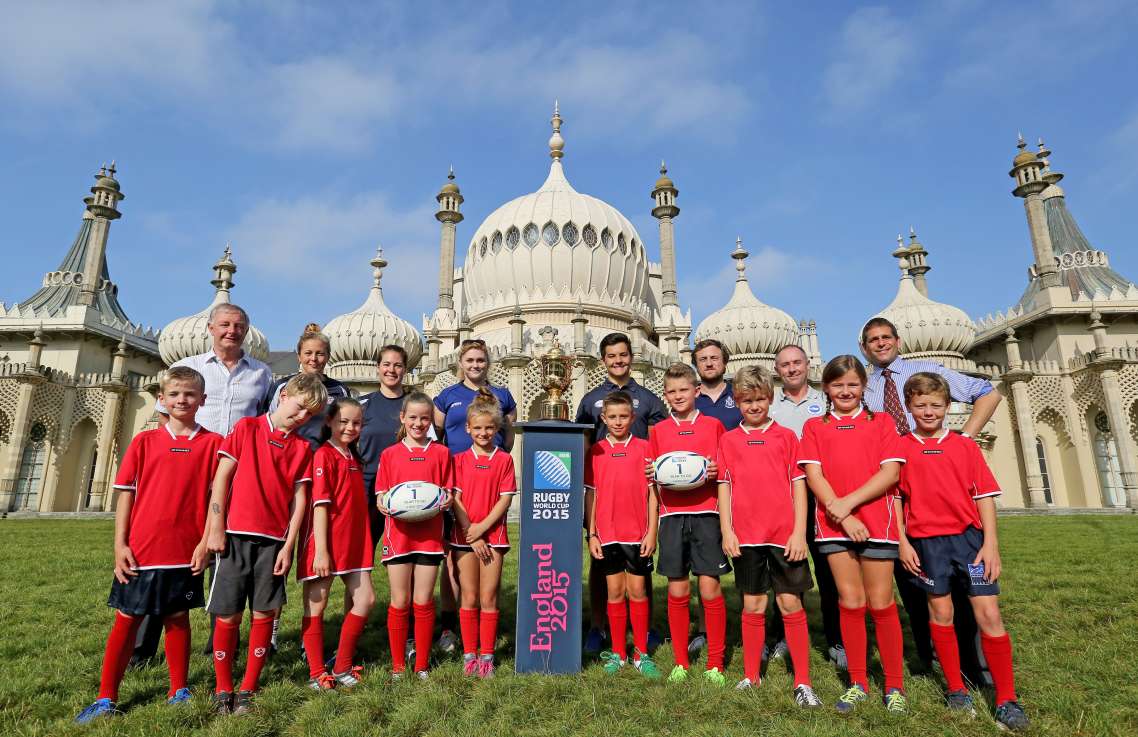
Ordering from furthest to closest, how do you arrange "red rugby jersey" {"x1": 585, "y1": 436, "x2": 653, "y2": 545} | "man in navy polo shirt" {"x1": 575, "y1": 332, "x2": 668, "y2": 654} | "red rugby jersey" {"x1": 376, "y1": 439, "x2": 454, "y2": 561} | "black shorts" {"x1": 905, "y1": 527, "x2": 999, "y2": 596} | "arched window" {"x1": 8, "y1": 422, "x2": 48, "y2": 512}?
"arched window" {"x1": 8, "y1": 422, "x2": 48, "y2": 512} < "man in navy polo shirt" {"x1": 575, "y1": 332, "x2": 668, "y2": 654} < "red rugby jersey" {"x1": 585, "y1": 436, "x2": 653, "y2": 545} < "red rugby jersey" {"x1": 376, "y1": 439, "x2": 454, "y2": 561} < "black shorts" {"x1": 905, "y1": 527, "x2": 999, "y2": 596}

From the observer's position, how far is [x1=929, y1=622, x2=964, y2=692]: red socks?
10.5ft

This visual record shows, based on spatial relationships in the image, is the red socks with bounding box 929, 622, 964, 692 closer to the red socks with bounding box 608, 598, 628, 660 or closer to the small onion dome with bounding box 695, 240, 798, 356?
the red socks with bounding box 608, 598, 628, 660

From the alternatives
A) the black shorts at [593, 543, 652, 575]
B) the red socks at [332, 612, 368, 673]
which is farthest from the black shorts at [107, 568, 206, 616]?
the black shorts at [593, 543, 652, 575]

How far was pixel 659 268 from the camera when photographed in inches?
1095

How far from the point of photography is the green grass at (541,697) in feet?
9.46

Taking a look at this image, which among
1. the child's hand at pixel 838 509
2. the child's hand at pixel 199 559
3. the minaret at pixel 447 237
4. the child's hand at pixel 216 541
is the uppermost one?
the minaret at pixel 447 237

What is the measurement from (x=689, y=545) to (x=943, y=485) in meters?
1.53

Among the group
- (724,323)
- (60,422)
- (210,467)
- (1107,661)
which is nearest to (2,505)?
(60,422)

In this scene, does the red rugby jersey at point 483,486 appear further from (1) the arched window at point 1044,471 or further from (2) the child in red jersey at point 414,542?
(1) the arched window at point 1044,471

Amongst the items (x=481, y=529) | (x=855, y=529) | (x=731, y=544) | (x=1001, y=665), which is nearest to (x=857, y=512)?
(x=855, y=529)

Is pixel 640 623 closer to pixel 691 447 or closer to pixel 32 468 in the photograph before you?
pixel 691 447

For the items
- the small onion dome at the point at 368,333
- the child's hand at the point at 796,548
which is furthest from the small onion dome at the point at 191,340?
the child's hand at the point at 796,548

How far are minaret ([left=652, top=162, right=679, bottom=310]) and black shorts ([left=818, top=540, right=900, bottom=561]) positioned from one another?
924 inches

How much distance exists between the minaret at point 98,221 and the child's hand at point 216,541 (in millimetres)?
31396
